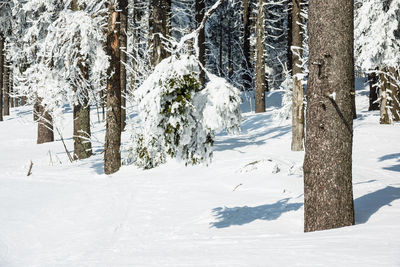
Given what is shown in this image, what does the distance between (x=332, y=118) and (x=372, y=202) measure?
2.06m

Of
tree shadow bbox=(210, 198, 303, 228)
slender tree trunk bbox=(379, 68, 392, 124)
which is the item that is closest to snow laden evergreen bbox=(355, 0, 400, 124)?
slender tree trunk bbox=(379, 68, 392, 124)

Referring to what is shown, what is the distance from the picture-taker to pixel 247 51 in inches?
986

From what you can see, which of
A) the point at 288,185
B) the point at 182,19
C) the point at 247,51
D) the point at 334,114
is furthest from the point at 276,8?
the point at 334,114

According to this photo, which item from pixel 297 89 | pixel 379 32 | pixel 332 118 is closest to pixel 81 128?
pixel 297 89

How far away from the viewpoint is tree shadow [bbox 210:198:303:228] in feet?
19.3

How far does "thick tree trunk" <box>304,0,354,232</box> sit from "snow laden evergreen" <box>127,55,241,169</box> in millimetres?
951

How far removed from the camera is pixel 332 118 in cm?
445

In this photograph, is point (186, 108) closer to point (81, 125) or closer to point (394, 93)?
point (81, 125)

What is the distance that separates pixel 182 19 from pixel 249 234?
700 inches

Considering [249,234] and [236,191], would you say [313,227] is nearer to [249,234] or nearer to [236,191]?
[249,234]

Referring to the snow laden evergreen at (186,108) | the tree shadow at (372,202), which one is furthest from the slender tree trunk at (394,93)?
the snow laden evergreen at (186,108)

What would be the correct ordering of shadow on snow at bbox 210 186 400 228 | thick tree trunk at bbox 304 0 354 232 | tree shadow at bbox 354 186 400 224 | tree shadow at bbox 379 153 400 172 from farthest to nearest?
1. tree shadow at bbox 379 153 400 172
2. shadow on snow at bbox 210 186 400 228
3. tree shadow at bbox 354 186 400 224
4. thick tree trunk at bbox 304 0 354 232

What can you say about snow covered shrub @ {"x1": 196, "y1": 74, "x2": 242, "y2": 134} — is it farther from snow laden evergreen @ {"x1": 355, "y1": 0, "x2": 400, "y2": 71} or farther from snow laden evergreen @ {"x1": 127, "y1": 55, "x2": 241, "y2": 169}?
snow laden evergreen @ {"x1": 355, "y1": 0, "x2": 400, "y2": 71}

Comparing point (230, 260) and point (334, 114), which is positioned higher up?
point (334, 114)
